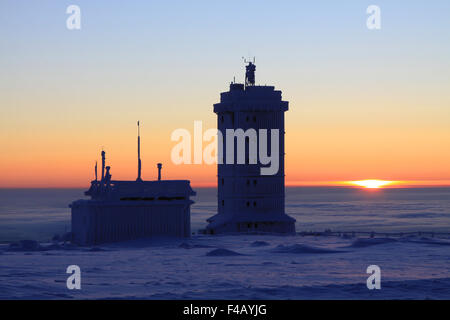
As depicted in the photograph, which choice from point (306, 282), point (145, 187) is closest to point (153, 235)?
point (145, 187)

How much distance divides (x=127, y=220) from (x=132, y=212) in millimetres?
716

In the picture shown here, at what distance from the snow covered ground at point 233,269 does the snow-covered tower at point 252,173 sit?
33.0ft

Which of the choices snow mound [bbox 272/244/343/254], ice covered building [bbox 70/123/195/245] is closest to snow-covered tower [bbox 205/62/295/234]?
ice covered building [bbox 70/123/195/245]

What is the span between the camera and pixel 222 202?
76812 mm

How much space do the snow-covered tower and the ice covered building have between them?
1106cm

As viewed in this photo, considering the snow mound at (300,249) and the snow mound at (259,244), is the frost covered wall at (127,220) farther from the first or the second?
the snow mound at (300,249)

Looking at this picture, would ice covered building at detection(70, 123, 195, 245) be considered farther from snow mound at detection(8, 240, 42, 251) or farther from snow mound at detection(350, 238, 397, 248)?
snow mound at detection(350, 238, 397, 248)

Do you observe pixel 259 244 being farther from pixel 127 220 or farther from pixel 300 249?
pixel 127 220

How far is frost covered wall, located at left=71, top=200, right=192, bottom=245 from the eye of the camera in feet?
199

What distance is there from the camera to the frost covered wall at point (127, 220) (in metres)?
60.8

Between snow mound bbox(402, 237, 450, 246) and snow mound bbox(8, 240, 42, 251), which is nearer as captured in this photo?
snow mound bbox(8, 240, 42, 251)

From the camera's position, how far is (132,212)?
61.6 m
